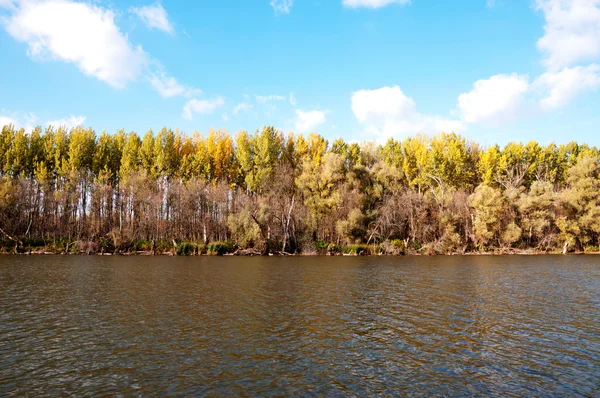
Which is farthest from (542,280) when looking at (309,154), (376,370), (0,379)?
(309,154)

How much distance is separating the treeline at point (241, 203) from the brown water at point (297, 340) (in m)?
40.6

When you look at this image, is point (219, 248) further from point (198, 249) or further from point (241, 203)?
point (241, 203)

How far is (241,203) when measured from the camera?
70188 mm

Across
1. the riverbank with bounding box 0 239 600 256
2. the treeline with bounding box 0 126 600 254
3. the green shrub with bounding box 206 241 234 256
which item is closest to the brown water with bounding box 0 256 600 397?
the green shrub with bounding box 206 241 234 256

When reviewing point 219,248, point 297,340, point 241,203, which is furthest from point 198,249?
point 297,340

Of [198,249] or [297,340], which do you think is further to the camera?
[198,249]

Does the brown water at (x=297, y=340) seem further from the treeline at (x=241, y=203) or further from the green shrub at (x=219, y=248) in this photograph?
the treeline at (x=241, y=203)

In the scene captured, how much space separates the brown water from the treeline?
133 ft

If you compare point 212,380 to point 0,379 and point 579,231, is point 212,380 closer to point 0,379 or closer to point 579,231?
point 0,379

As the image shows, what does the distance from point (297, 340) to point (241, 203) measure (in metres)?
55.4

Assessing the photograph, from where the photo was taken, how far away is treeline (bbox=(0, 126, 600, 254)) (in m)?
68.1

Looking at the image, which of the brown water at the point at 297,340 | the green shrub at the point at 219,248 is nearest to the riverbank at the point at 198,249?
the green shrub at the point at 219,248

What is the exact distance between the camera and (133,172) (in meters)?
70.5

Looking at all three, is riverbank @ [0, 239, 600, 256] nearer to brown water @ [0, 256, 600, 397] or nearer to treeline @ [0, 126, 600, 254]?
treeline @ [0, 126, 600, 254]
